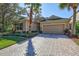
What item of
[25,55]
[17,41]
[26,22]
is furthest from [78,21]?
[25,55]

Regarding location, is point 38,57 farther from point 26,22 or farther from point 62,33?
point 62,33

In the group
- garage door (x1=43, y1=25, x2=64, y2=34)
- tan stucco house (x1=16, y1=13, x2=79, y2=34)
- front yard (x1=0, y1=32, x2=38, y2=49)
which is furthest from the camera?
garage door (x1=43, y1=25, x2=64, y2=34)

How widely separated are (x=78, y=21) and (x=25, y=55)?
7.76 metres

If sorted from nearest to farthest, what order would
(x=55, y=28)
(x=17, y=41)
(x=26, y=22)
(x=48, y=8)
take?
1. (x=48, y=8)
2. (x=17, y=41)
3. (x=26, y=22)
4. (x=55, y=28)

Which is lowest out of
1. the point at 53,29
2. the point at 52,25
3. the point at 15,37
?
the point at 15,37

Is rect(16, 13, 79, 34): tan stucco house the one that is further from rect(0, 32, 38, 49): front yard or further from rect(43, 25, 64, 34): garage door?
rect(0, 32, 38, 49): front yard

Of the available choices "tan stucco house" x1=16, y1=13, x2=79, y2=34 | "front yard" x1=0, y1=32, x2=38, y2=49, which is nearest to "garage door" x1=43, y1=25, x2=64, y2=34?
"tan stucco house" x1=16, y1=13, x2=79, y2=34

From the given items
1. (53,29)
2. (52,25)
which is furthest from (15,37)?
(52,25)

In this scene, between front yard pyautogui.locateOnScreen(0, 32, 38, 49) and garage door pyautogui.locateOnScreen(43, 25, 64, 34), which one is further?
garage door pyautogui.locateOnScreen(43, 25, 64, 34)

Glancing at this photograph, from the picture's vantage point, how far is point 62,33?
12992 mm

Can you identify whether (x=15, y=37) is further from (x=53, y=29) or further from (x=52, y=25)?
(x=52, y=25)

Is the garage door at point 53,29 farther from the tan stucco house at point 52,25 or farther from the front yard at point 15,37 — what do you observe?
the front yard at point 15,37

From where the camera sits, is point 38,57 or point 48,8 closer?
point 38,57

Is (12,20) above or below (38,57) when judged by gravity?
above
